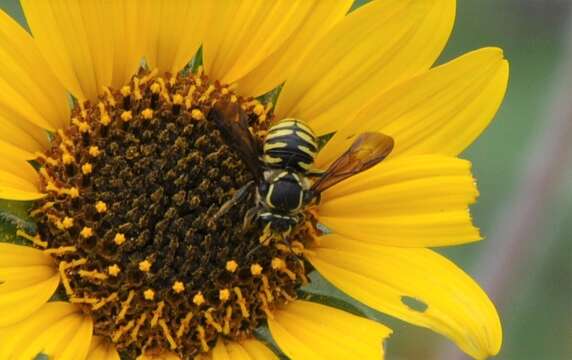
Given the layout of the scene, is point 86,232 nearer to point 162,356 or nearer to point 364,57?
point 162,356

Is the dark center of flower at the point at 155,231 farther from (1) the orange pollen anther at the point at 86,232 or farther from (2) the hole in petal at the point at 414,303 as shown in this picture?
(2) the hole in petal at the point at 414,303

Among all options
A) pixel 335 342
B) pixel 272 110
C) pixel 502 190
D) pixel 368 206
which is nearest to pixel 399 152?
pixel 368 206

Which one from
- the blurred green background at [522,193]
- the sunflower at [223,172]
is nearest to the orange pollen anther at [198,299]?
the sunflower at [223,172]

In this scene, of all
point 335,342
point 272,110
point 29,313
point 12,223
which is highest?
point 272,110

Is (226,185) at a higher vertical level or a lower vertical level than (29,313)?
higher

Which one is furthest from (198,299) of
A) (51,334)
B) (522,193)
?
(522,193)

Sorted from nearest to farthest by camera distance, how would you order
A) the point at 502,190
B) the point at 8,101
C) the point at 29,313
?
the point at 29,313
the point at 8,101
the point at 502,190

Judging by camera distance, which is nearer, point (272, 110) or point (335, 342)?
point (335, 342)

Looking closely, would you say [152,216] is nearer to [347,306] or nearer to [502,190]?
[347,306]

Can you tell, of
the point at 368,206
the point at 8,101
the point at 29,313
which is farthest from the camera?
the point at 368,206
